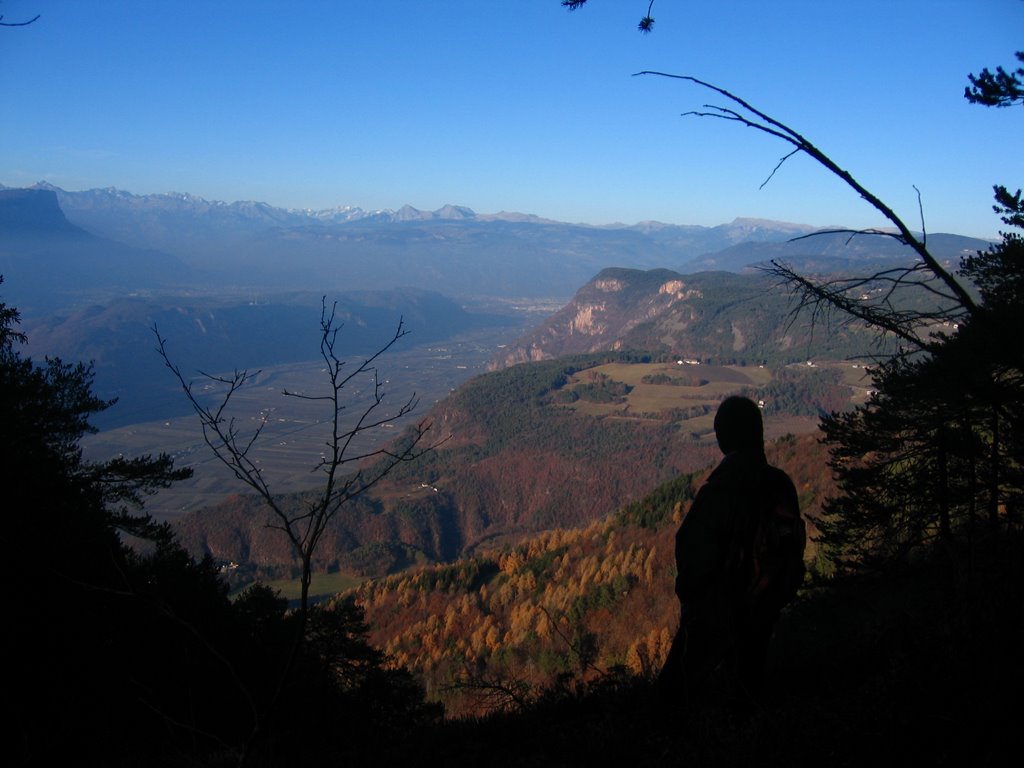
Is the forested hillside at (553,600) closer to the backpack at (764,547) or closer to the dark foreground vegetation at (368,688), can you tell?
the dark foreground vegetation at (368,688)

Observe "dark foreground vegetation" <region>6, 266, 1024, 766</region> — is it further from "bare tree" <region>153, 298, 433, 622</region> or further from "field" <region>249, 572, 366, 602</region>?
"field" <region>249, 572, 366, 602</region>

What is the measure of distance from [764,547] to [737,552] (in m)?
0.13

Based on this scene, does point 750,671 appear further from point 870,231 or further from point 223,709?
point 223,709

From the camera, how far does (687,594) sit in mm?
3441

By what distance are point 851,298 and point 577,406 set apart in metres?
103

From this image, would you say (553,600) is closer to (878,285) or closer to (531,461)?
(878,285)

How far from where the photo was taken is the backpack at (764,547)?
11.0 feet

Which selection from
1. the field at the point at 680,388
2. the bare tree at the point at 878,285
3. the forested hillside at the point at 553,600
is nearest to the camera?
the bare tree at the point at 878,285

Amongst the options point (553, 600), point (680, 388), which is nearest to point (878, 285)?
point (553, 600)

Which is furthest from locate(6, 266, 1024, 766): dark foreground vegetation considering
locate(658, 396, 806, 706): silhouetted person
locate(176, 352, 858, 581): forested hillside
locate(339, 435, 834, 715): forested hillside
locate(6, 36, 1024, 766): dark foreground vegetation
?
locate(176, 352, 858, 581): forested hillside

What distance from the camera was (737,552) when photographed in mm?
3400

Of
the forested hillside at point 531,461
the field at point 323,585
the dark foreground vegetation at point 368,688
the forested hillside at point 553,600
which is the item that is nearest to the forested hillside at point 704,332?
the forested hillside at point 531,461

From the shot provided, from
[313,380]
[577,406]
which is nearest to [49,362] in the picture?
[577,406]

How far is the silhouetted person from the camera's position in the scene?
11.1 ft
